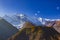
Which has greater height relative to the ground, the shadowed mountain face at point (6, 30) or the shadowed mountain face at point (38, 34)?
the shadowed mountain face at point (6, 30)

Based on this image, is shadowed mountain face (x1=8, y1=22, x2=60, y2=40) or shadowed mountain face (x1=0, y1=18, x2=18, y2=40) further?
shadowed mountain face (x1=0, y1=18, x2=18, y2=40)

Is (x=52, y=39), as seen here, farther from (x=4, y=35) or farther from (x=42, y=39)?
(x=4, y=35)

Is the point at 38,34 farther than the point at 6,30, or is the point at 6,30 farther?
the point at 6,30

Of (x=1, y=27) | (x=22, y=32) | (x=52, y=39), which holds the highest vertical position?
(x=1, y=27)

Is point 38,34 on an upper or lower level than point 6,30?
lower

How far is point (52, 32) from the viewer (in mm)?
54594

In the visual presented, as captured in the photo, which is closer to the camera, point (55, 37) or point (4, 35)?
point (55, 37)

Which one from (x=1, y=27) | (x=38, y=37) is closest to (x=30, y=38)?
(x=38, y=37)

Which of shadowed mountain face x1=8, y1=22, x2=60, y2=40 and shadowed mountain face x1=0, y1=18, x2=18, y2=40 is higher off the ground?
shadowed mountain face x1=0, y1=18, x2=18, y2=40

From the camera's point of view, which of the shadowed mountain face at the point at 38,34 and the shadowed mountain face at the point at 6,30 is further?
the shadowed mountain face at the point at 6,30

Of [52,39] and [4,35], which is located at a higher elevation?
[4,35]

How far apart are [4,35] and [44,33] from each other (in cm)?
2201

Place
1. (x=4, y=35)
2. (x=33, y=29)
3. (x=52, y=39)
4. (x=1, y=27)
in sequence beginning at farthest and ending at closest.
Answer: (x=1, y=27), (x=4, y=35), (x=33, y=29), (x=52, y=39)

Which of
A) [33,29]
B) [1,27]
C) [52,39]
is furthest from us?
[1,27]
